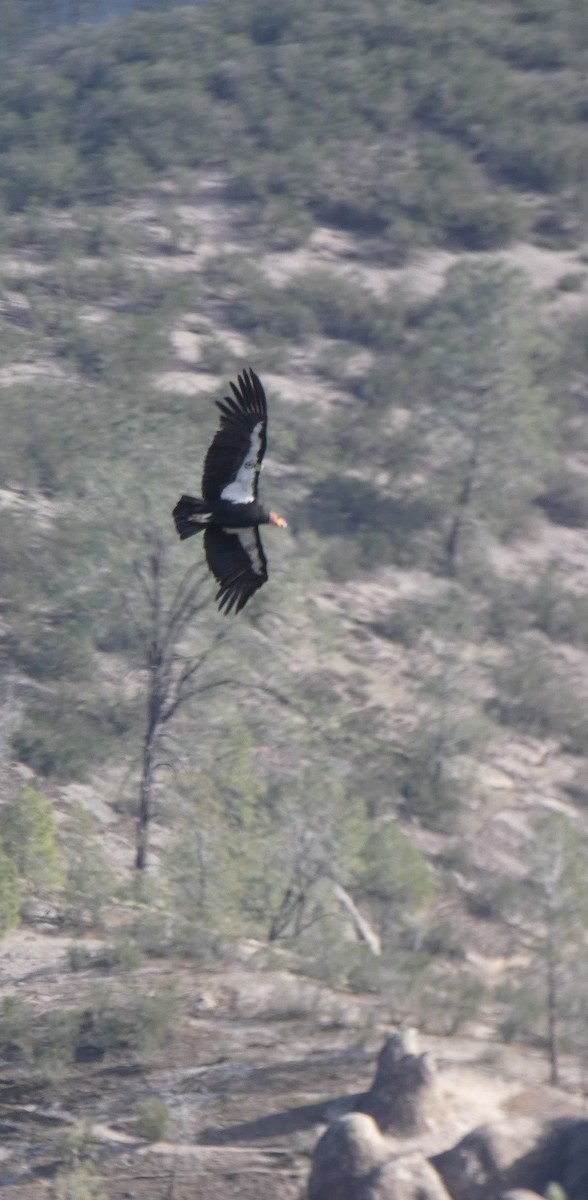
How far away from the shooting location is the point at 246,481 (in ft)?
38.0

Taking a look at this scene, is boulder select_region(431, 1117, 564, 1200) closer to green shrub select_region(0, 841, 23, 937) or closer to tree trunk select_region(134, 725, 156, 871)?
green shrub select_region(0, 841, 23, 937)

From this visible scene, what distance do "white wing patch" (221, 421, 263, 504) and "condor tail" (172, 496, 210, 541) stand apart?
0.18m

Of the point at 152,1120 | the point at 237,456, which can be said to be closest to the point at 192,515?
the point at 237,456

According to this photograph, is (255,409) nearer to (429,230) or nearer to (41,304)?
(41,304)

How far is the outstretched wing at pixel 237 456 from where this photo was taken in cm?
1144

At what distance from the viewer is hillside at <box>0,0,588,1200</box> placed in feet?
73.2

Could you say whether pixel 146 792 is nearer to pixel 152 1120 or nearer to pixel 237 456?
pixel 152 1120

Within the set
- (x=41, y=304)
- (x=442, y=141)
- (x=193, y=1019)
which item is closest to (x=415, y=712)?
(x=193, y=1019)

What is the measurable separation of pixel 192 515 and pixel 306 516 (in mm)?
25537

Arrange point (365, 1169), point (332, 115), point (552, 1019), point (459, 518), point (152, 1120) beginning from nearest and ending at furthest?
1. point (365, 1169)
2. point (152, 1120)
3. point (552, 1019)
4. point (459, 518)
5. point (332, 115)

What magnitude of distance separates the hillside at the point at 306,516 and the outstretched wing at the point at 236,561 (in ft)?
25.7

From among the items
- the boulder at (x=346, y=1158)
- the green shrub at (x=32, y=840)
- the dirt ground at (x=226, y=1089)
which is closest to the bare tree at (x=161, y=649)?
the green shrub at (x=32, y=840)

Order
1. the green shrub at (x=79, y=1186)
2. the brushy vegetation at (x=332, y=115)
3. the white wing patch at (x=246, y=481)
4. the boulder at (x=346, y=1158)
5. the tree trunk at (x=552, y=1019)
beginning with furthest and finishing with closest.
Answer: the brushy vegetation at (x=332, y=115)
the tree trunk at (x=552, y=1019)
the green shrub at (x=79, y=1186)
the boulder at (x=346, y=1158)
the white wing patch at (x=246, y=481)

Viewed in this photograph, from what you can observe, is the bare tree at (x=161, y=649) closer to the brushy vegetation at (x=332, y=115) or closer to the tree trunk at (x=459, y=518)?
the tree trunk at (x=459, y=518)
